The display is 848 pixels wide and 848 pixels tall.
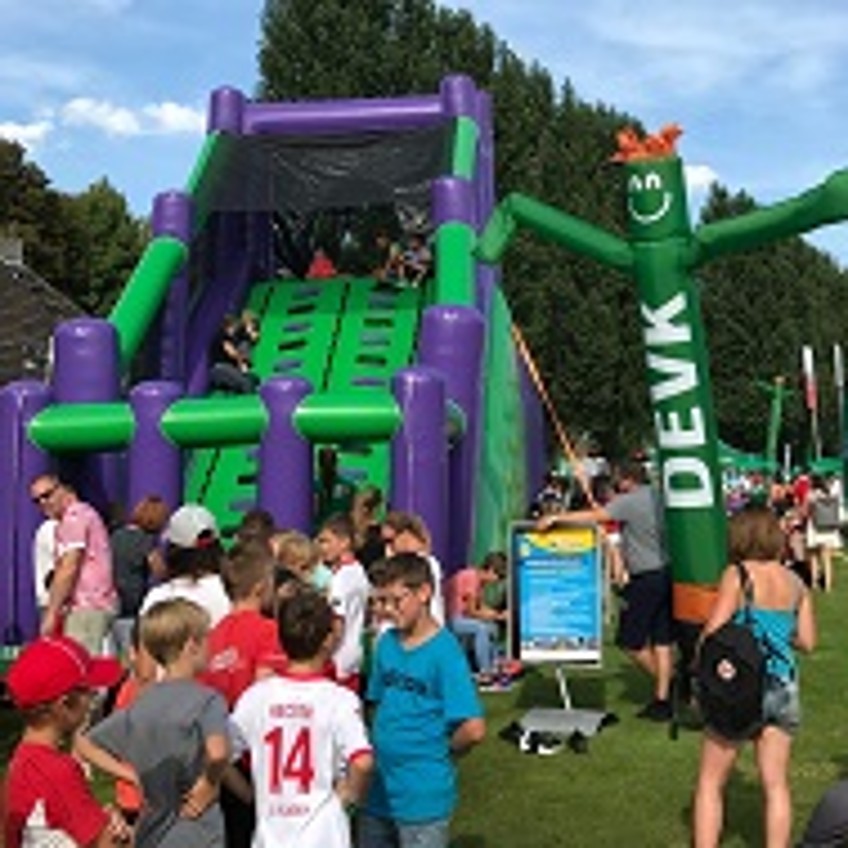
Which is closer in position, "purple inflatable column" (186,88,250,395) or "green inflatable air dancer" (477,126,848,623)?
"green inflatable air dancer" (477,126,848,623)

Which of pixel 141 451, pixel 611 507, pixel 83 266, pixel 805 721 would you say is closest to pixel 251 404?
pixel 141 451

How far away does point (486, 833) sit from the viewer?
6781 mm

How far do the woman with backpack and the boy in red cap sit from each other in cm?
269

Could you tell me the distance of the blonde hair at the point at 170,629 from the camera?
13.8ft

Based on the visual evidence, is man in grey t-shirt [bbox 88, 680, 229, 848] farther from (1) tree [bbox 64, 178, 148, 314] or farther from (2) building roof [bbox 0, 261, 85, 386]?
(1) tree [bbox 64, 178, 148, 314]

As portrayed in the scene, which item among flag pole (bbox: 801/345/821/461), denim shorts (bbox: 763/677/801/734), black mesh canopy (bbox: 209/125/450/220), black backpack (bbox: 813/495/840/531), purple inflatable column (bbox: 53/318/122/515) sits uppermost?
black mesh canopy (bbox: 209/125/450/220)

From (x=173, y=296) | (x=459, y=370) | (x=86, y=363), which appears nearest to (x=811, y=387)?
(x=173, y=296)

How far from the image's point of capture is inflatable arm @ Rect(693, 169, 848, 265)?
344 inches

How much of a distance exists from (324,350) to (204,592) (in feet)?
31.3

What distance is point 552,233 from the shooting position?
978 centimetres

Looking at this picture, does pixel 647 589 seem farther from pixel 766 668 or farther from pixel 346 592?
pixel 766 668

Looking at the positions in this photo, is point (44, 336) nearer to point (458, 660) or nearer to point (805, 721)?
point (805, 721)

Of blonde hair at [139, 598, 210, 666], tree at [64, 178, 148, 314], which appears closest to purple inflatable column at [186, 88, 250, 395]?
blonde hair at [139, 598, 210, 666]

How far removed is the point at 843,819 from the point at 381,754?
53.6 inches
